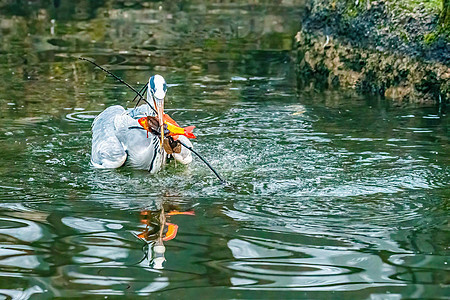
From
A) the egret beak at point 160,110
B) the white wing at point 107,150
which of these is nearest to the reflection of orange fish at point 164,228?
the egret beak at point 160,110

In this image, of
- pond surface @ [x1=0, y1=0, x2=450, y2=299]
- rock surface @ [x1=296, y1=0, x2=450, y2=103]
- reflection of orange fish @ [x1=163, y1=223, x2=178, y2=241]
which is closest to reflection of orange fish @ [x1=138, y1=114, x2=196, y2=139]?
pond surface @ [x1=0, y1=0, x2=450, y2=299]

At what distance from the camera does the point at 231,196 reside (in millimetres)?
6797

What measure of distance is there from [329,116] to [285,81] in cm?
273

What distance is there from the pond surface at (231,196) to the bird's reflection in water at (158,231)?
2cm

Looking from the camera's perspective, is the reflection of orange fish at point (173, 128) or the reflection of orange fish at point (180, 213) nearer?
the reflection of orange fish at point (180, 213)

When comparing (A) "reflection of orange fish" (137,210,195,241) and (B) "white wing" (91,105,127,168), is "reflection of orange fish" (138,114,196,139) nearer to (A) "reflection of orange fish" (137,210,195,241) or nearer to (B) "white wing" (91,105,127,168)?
(B) "white wing" (91,105,127,168)

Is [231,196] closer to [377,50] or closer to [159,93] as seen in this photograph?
[159,93]

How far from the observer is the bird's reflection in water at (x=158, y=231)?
5.35 metres

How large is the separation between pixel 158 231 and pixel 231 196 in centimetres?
104

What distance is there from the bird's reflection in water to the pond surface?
15mm

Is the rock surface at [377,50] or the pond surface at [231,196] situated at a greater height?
the rock surface at [377,50]

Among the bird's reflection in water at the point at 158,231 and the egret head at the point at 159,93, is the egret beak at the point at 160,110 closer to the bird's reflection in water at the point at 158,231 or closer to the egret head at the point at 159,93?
the egret head at the point at 159,93

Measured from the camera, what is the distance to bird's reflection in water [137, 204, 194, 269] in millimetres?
5352

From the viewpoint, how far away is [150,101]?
7695 mm
